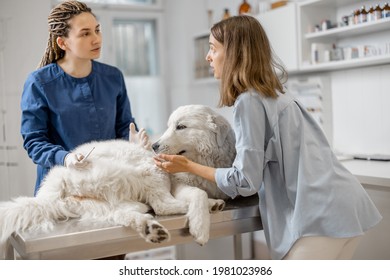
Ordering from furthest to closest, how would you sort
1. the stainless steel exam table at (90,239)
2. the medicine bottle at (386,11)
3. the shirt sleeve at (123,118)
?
1. the medicine bottle at (386,11)
2. the shirt sleeve at (123,118)
3. the stainless steel exam table at (90,239)

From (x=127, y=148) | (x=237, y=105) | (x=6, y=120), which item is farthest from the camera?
(x=6, y=120)

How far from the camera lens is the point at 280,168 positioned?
1435 mm

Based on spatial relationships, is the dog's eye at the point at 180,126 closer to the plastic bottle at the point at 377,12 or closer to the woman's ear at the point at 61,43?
the woman's ear at the point at 61,43

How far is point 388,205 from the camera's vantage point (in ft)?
7.35

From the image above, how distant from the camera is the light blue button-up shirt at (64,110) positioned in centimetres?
168

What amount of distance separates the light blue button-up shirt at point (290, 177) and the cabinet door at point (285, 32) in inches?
69.0

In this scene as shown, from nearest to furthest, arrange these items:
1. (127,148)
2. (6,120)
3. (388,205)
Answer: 1. (127,148)
2. (388,205)
3. (6,120)

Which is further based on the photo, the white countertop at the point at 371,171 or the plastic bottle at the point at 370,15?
the plastic bottle at the point at 370,15

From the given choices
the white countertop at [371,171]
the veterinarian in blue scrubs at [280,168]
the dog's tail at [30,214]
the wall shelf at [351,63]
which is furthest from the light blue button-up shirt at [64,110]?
the wall shelf at [351,63]

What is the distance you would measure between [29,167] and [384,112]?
102 inches

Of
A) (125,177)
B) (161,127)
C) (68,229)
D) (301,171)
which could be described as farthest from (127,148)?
(161,127)

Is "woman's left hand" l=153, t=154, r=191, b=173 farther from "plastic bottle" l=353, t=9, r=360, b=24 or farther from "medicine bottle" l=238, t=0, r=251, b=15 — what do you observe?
"medicine bottle" l=238, t=0, r=251, b=15

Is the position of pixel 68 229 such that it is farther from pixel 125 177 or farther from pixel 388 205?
pixel 388 205

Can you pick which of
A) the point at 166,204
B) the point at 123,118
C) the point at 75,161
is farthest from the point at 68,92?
the point at 166,204
